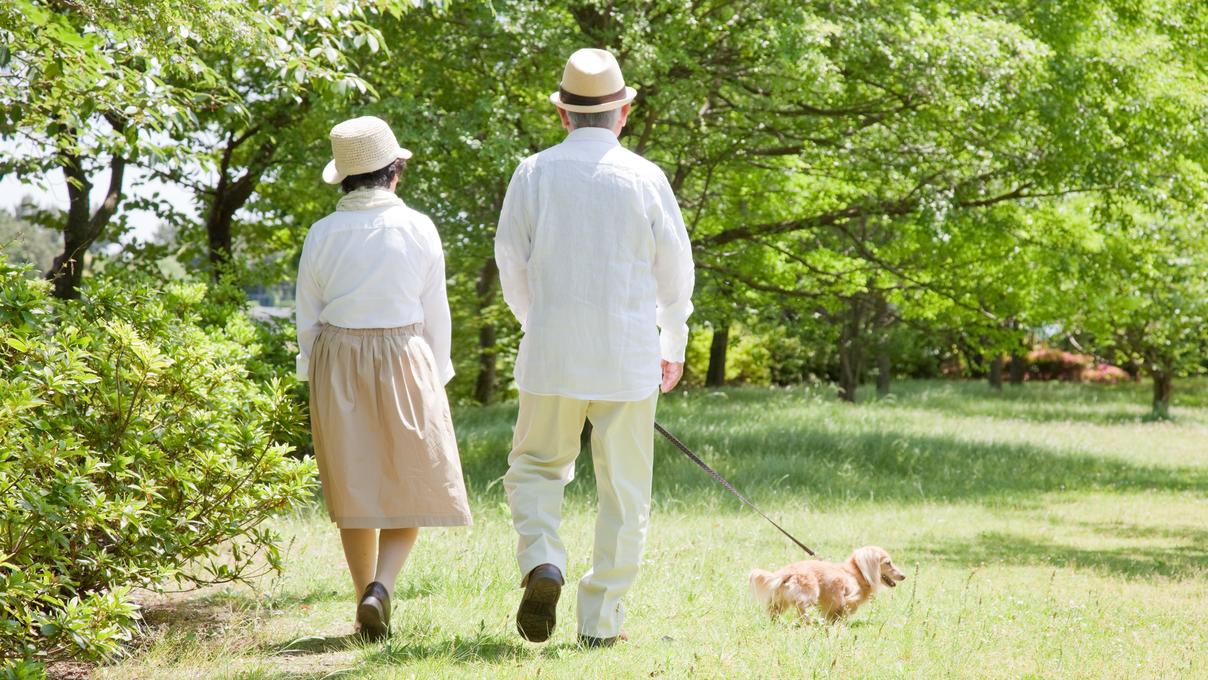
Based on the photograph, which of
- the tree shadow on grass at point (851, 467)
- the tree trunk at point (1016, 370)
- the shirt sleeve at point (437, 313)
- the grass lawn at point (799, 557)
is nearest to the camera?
the grass lawn at point (799, 557)

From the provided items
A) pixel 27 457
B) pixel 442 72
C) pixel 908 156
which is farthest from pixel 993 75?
pixel 27 457

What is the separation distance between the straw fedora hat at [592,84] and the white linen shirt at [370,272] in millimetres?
783

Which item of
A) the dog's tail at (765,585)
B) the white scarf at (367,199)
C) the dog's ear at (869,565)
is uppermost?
the white scarf at (367,199)

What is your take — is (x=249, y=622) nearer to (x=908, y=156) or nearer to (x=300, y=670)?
(x=300, y=670)

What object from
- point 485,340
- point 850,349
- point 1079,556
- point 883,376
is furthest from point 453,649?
point 883,376

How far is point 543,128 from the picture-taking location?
35.6ft

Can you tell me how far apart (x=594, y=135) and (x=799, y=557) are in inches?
145

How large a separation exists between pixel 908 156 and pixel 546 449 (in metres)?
8.72

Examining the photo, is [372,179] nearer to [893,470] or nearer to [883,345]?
[893,470]

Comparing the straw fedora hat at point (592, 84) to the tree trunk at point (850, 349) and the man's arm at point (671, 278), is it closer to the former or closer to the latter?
the man's arm at point (671, 278)

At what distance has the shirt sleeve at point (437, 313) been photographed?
15.6 feet

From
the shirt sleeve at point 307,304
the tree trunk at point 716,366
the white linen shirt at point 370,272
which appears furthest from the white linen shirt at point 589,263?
the tree trunk at point 716,366

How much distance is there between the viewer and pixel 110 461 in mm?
4332

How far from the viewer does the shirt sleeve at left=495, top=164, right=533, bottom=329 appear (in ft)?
14.1
